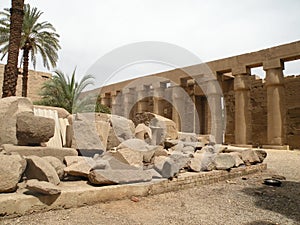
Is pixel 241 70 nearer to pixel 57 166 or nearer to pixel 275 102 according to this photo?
pixel 275 102

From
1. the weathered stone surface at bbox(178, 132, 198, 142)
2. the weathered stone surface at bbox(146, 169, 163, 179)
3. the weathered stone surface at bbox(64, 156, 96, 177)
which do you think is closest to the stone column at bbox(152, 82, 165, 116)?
the weathered stone surface at bbox(178, 132, 198, 142)

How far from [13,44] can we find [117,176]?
7.01 meters

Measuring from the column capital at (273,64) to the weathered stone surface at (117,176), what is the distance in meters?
10.0

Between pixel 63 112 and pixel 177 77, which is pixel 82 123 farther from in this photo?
pixel 177 77

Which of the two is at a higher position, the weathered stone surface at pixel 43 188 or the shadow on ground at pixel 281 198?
the weathered stone surface at pixel 43 188

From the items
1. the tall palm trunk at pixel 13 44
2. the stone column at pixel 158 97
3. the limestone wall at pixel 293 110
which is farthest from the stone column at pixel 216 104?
the tall palm trunk at pixel 13 44

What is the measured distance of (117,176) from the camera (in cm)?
422

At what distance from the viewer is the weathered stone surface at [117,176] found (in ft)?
13.4

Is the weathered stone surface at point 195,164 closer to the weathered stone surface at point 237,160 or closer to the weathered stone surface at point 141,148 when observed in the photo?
the weathered stone surface at point 141,148

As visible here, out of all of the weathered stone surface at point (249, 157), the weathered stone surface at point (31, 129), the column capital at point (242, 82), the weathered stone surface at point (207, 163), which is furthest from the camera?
the column capital at point (242, 82)

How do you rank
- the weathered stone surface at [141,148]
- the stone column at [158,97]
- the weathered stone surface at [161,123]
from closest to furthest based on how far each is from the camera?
the weathered stone surface at [141,148]
the weathered stone surface at [161,123]
the stone column at [158,97]

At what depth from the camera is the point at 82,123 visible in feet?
18.5

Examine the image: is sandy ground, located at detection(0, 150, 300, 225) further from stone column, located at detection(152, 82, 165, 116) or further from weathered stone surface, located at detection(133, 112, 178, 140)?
stone column, located at detection(152, 82, 165, 116)

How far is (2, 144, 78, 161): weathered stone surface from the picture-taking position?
4.44 metres
